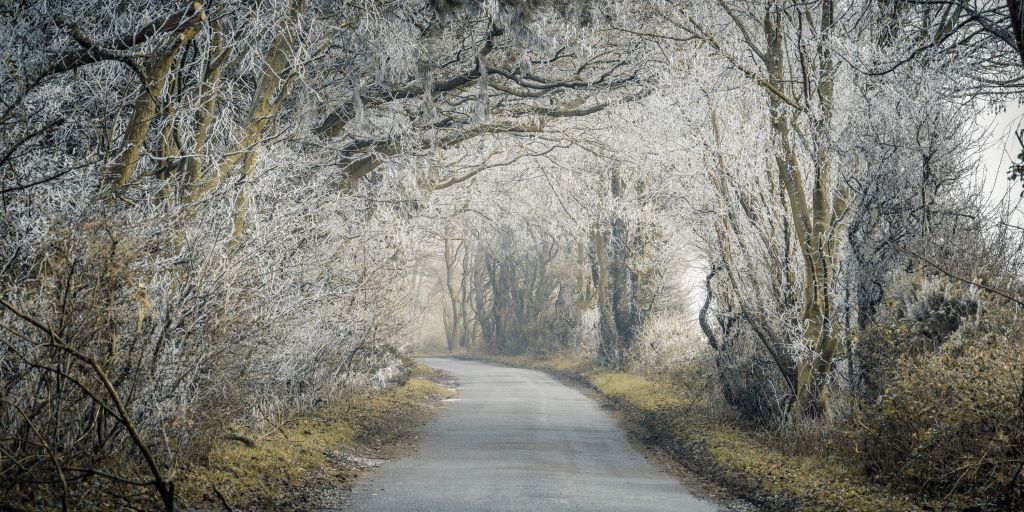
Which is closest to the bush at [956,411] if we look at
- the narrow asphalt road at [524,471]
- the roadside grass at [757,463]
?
the roadside grass at [757,463]

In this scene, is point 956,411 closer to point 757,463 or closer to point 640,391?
point 757,463

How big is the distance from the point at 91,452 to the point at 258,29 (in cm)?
476

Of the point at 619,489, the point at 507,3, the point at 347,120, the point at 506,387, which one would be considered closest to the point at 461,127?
the point at 347,120

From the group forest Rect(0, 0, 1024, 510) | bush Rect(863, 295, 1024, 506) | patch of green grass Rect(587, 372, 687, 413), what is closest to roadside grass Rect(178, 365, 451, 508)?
forest Rect(0, 0, 1024, 510)

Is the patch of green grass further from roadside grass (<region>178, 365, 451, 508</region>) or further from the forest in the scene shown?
roadside grass (<region>178, 365, 451, 508</region>)

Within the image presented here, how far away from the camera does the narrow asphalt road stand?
9.30 metres

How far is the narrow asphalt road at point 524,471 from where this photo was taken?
9305 millimetres

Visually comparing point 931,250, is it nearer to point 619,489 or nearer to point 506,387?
point 619,489

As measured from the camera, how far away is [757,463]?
440 inches

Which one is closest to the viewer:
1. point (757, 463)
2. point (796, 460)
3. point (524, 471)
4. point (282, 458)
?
point (282, 458)

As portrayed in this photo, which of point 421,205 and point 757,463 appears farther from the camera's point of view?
point 421,205

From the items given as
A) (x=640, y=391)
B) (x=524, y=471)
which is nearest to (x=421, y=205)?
(x=640, y=391)

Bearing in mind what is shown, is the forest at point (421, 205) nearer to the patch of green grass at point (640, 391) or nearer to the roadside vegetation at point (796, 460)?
the roadside vegetation at point (796, 460)

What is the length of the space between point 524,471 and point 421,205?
8.60 m
